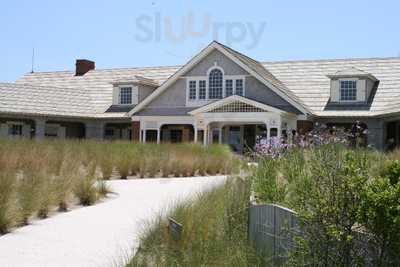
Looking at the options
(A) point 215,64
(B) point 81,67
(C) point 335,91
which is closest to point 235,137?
(A) point 215,64

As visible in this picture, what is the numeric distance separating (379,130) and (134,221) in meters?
23.7

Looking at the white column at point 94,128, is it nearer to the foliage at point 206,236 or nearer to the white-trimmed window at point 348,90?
the white-trimmed window at point 348,90

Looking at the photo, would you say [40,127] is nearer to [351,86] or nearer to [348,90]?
[348,90]

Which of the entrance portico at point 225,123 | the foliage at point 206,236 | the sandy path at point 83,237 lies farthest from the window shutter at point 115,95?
the foliage at point 206,236

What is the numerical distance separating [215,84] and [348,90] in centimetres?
723

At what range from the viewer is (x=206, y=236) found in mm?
8516

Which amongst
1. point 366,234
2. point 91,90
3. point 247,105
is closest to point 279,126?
point 247,105

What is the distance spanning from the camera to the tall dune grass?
11180 mm

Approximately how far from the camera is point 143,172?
69.8 feet

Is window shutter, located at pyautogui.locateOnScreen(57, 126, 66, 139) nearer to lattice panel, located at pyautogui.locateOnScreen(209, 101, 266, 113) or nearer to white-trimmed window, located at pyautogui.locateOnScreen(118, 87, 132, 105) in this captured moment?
white-trimmed window, located at pyautogui.locateOnScreen(118, 87, 132, 105)

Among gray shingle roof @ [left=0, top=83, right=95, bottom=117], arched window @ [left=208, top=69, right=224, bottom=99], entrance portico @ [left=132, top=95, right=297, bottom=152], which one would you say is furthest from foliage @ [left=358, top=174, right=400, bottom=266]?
gray shingle roof @ [left=0, top=83, right=95, bottom=117]

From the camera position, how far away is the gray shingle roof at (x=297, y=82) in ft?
110

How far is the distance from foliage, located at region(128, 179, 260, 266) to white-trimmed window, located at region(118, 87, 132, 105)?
29235mm

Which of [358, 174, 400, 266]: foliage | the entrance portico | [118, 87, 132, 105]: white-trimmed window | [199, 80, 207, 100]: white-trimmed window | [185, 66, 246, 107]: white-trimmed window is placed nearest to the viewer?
[358, 174, 400, 266]: foliage
